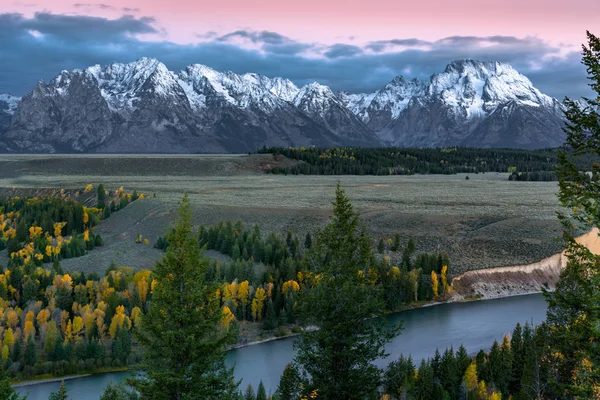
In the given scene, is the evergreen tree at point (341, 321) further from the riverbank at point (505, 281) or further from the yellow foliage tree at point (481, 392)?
the riverbank at point (505, 281)

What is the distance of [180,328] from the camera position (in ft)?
71.9

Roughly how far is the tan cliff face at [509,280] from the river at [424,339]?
2.08 metres

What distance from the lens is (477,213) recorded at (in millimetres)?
111750

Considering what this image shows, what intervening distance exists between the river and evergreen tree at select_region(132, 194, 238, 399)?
28978mm

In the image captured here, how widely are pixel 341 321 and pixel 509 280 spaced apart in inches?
2536

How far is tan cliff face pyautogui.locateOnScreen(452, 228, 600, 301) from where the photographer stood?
267 ft

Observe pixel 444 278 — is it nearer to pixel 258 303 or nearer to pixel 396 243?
pixel 396 243

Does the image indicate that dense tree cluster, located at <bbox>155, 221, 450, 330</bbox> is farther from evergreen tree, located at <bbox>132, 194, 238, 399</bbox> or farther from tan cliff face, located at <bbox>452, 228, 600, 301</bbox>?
evergreen tree, located at <bbox>132, 194, 238, 399</bbox>

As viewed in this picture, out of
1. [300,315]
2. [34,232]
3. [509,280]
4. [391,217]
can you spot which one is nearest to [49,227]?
[34,232]

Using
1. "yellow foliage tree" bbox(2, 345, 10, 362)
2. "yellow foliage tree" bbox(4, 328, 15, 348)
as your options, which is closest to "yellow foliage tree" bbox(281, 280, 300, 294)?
"yellow foliage tree" bbox(4, 328, 15, 348)

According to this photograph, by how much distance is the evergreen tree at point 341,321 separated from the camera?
26.4 m

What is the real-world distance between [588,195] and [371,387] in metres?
15.4

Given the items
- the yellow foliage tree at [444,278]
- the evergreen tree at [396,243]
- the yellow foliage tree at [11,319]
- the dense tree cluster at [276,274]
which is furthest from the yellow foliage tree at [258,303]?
the evergreen tree at [396,243]

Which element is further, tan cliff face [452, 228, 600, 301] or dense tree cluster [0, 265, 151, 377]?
tan cliff face [452, 228, 600, 301]
